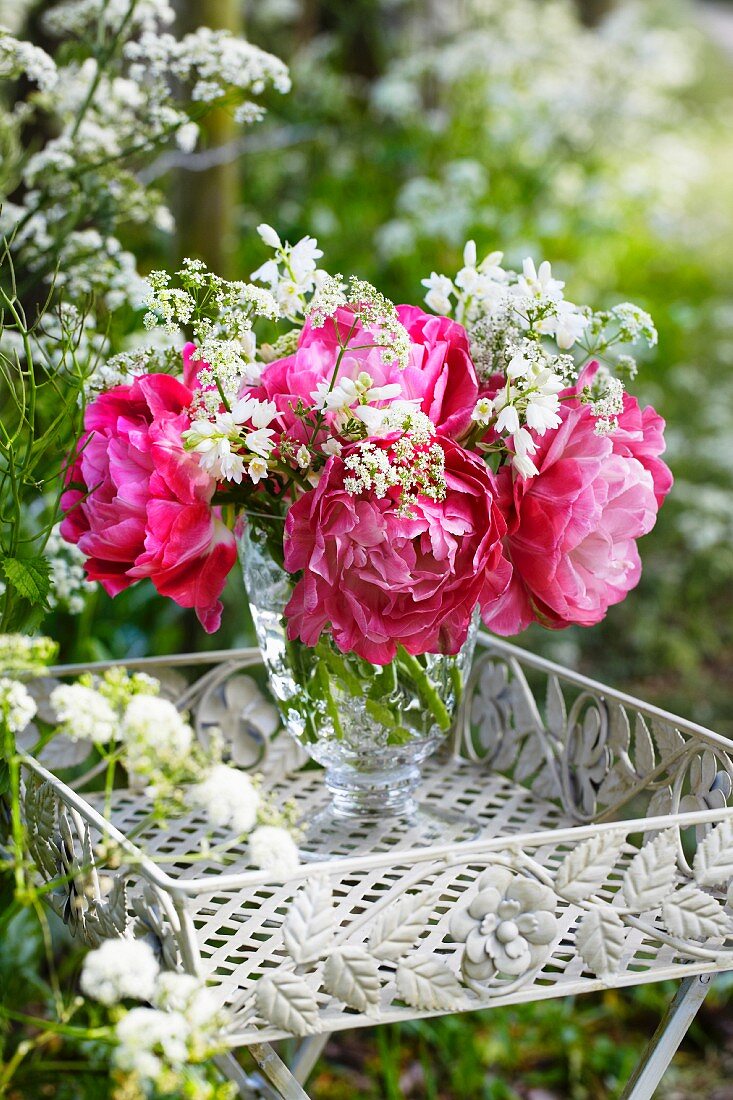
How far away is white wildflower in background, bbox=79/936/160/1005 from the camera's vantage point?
0.59 m

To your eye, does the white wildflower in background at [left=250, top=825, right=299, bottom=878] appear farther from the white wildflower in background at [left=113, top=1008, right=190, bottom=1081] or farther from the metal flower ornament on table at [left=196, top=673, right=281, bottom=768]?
the metal flower ornament on table at [left=196, top=673, right=281, bottom=768]

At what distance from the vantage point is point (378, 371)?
84cm

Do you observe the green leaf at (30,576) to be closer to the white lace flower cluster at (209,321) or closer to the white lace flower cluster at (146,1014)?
the white lace flower cluster at (209,321)

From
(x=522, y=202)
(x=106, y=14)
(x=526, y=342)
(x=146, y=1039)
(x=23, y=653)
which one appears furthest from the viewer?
(x=522, y=202)

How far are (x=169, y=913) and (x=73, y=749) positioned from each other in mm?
479

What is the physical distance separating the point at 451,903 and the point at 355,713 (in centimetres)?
17

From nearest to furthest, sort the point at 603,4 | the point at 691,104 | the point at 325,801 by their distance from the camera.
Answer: the point at 325,801
the point at 603,4
the point at 691,104

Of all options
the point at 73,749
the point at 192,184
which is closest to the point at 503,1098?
the point at 73,749

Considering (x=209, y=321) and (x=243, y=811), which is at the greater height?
(x=209, y=321)

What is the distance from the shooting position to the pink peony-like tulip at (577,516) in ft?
2.85

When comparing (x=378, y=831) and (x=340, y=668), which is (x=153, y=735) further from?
(x=378, y=831)

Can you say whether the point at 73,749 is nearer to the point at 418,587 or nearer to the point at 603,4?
the point at 418,587

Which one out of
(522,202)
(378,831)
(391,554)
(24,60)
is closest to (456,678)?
(378,831)

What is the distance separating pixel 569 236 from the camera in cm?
359
